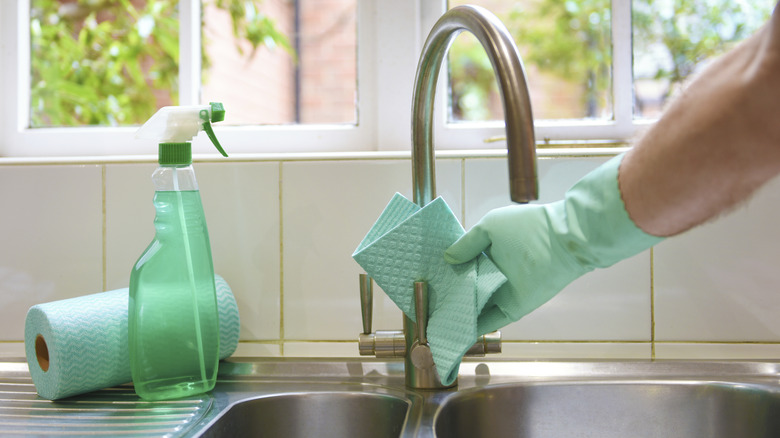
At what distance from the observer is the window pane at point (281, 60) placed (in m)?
1.25

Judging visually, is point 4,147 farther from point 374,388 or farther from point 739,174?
point 739,174

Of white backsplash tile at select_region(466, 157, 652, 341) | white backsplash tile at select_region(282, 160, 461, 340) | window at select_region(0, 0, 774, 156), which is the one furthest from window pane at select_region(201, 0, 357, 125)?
white backsplash tile at select_region(466, 157, 652, 341)

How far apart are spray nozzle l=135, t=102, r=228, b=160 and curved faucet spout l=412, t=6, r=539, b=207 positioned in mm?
251

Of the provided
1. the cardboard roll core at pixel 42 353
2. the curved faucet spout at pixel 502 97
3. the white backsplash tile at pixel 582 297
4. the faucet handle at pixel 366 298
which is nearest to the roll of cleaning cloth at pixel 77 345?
the cardboard roll core at pixel 42 353

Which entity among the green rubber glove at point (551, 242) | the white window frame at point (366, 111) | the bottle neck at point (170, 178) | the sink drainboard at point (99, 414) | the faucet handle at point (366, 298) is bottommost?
the sink drainboard at point (99, 414)

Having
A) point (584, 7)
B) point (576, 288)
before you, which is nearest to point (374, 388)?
point (576, 288)

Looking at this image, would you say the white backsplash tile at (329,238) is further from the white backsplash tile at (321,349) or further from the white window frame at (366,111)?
the white window frame at (366,111)

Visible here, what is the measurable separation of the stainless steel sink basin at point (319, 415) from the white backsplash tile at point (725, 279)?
45 cm

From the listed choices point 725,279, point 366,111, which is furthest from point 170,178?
point 725,279

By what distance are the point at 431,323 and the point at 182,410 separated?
320 millimetres

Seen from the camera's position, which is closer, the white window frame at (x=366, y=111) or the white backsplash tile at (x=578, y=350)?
the white backsplash tile at (x=578, y=350)

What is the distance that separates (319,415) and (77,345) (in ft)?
1.03

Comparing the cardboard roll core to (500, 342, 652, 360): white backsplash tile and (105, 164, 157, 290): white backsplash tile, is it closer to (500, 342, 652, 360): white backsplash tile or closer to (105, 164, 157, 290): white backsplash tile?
(105, 164, 157, 290): white backsplash tile

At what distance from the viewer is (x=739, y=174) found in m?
0.55
